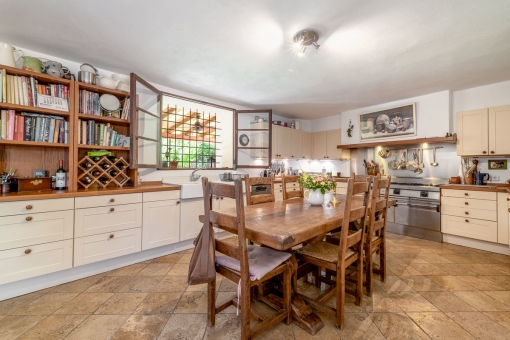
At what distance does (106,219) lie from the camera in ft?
7.81

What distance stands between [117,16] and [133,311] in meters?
2.48

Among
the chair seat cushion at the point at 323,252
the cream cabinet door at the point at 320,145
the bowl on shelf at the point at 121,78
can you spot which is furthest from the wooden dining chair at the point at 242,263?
the cream cabinet door at the point at 320,145

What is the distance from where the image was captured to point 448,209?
3363 mm

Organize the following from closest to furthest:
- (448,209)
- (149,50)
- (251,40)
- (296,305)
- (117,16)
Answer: (296,305) → (117,16) → (251,40) → (149,50) → (448,209)

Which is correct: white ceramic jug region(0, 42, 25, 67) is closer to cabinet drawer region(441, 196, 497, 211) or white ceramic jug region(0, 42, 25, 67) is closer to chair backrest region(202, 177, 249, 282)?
chair backrest region(202, 177, 249, 282)

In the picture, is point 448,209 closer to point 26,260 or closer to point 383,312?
point 383,312

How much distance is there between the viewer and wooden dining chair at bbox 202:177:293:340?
1.30m

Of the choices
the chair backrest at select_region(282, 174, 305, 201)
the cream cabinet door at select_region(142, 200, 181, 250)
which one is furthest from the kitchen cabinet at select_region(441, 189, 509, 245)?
the cream cabinet door at select_region(142, 200, 181, 250)

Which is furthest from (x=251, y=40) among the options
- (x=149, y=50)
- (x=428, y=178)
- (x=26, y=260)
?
(x=428, y=178)

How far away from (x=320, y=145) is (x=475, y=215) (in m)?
3.15

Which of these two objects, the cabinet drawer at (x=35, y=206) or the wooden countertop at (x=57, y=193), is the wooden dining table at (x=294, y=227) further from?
the cabinet drawer at (x=35, y=206)

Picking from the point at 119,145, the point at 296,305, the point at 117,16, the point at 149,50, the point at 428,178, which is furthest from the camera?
the point at 428,178

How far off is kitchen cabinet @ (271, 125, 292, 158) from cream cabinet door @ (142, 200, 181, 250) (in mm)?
2555

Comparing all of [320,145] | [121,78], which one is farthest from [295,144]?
[121,78]
